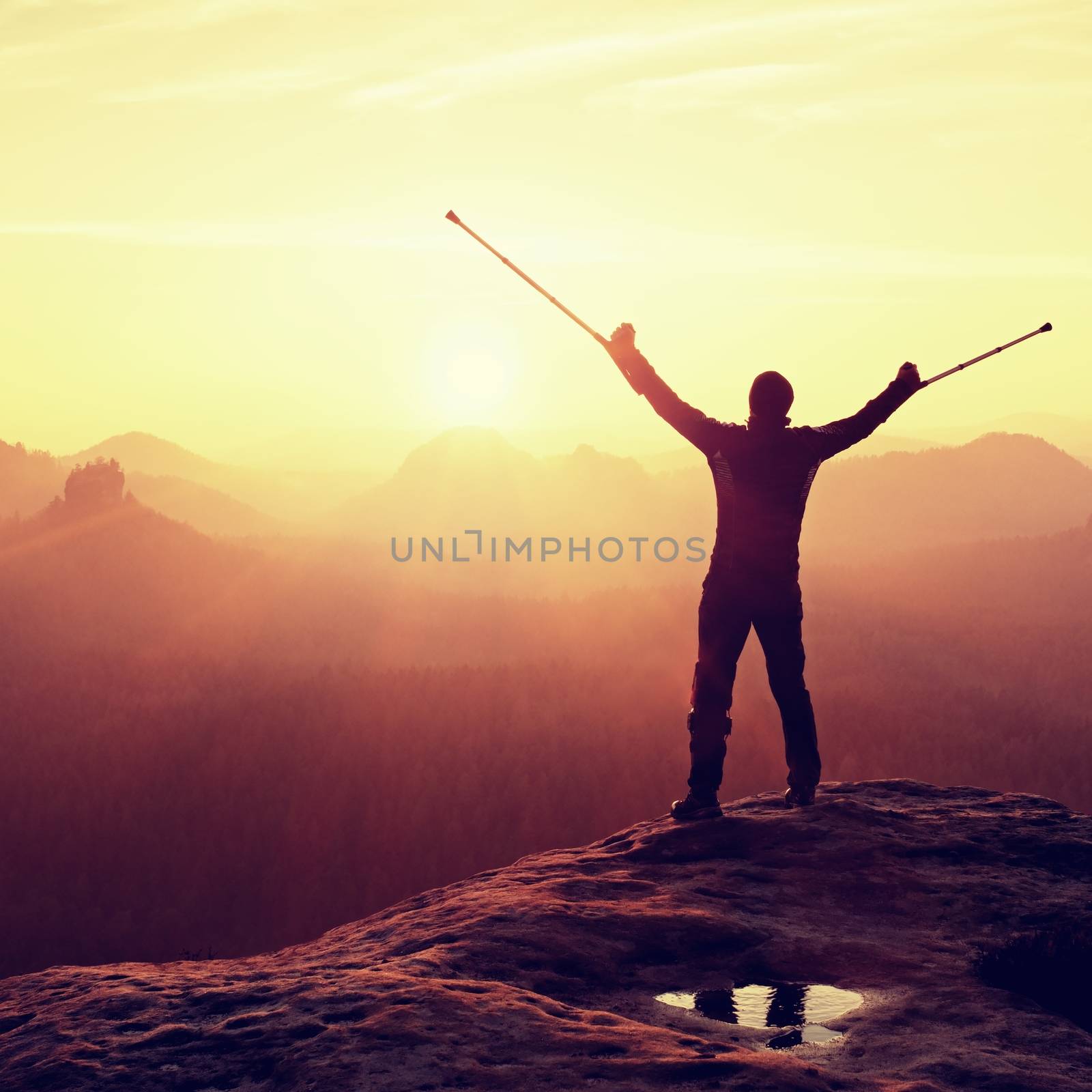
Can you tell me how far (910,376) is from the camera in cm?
930

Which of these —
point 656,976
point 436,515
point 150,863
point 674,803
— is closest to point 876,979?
point 656,976

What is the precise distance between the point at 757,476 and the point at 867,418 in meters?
1.07

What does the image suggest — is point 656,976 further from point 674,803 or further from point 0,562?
point 0,562

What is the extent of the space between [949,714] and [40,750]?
2346 cm

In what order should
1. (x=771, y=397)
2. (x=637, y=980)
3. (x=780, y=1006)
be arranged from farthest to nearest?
(x=771, y=397), (x=637, y=980), (x=780, y=1006)

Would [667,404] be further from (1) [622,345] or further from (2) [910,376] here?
(2) [910,376]

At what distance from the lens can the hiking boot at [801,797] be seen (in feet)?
30.7

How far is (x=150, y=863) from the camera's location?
2238cm

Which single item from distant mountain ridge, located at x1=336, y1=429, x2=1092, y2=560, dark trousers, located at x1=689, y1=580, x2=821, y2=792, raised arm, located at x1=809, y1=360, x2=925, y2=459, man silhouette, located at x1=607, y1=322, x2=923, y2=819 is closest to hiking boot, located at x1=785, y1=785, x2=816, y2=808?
dark trousers, located at x1=689, y1=580, x2=821, y2=792

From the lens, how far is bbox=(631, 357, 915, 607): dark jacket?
29.0 feet

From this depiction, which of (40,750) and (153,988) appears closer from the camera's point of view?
(153,988)

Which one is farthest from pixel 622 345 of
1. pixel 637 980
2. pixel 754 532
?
pixel 637 980

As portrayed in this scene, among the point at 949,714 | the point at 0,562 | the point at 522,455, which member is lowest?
the point at 949,714

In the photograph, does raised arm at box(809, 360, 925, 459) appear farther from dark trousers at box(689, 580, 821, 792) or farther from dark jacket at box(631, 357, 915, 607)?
dark trousers at box(689, 580, 821, 792)
